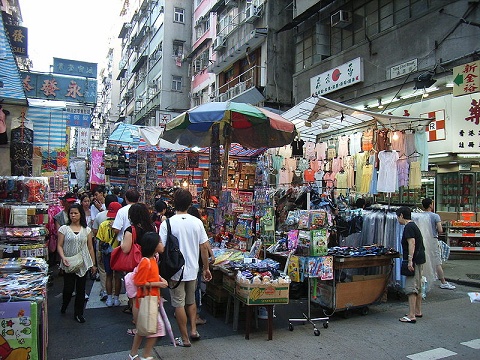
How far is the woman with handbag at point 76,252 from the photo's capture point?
5.57 metres

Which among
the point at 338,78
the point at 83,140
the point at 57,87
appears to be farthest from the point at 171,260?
the point at 83,140

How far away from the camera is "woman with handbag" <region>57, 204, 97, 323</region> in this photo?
557 centimetres

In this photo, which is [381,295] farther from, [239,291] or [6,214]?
[6,214]

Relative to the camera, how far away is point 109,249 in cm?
638

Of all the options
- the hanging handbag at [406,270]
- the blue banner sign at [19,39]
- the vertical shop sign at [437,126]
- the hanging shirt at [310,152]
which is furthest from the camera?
the hanging shirt at [310,152]

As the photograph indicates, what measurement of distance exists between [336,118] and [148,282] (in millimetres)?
7005

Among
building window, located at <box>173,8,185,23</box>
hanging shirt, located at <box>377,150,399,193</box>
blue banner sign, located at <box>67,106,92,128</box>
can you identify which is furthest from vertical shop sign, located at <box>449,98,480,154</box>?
building window, located at <box>173,8,185,23</box>

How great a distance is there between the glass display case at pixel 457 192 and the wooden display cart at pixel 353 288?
6.45 m

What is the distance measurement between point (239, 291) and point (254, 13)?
16747 millimetres

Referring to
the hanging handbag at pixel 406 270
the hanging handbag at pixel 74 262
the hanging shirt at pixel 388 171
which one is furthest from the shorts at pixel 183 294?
the hanging shirt at pixel 388 171

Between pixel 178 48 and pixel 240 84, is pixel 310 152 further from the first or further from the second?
pixel 178 48

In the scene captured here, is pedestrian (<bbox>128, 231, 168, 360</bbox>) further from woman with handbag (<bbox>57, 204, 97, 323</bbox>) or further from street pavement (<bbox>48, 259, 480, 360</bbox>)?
woman with handbag (<bbox>57, 204, 97, 323</bbox>)

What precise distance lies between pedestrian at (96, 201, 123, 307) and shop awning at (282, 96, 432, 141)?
4.75 m

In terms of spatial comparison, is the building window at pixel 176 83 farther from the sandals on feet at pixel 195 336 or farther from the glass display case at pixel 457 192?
the sandals on feet at pixel 195 336
